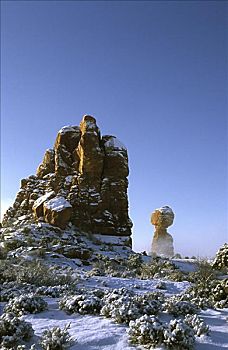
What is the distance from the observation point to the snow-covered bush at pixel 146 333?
5.05m

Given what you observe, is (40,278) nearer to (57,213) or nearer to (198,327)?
(198,327)

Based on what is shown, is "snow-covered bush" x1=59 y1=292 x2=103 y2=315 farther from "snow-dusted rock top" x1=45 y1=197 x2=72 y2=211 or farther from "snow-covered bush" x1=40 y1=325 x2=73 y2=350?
"snow-dusted rock top" x1=45 y1=197 x2=72 y2=211

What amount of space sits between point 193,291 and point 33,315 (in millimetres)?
5095

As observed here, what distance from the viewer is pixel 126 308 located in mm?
6500

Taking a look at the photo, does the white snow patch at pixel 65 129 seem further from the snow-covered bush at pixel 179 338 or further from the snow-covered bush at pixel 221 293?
the snow-covered bush at pixel 179 338

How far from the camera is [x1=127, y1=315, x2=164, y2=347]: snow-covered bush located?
5.05 meters

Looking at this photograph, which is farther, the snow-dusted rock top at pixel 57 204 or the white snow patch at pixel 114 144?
the white snow patch at pixel 114 144

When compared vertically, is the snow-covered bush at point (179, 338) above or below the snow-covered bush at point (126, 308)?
below

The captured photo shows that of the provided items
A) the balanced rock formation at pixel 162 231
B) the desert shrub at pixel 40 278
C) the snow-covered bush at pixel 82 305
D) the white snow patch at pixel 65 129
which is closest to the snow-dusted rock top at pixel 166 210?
the balanced rock formation at pixel 162 231

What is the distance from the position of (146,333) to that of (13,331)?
2.27 m

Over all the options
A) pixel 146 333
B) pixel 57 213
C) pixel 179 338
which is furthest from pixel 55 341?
pixel 57 213

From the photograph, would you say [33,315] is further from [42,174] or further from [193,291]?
[42,174]

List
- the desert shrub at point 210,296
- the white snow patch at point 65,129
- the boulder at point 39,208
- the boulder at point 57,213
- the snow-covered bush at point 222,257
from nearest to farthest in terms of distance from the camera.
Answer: the desert shrub at point 210,296
the snow-covered bush at point 222,257
the boulder at point 57,213
the boulder at point 39,208
the white snow patch at point 65,129

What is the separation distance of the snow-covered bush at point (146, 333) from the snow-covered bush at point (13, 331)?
179 cm
